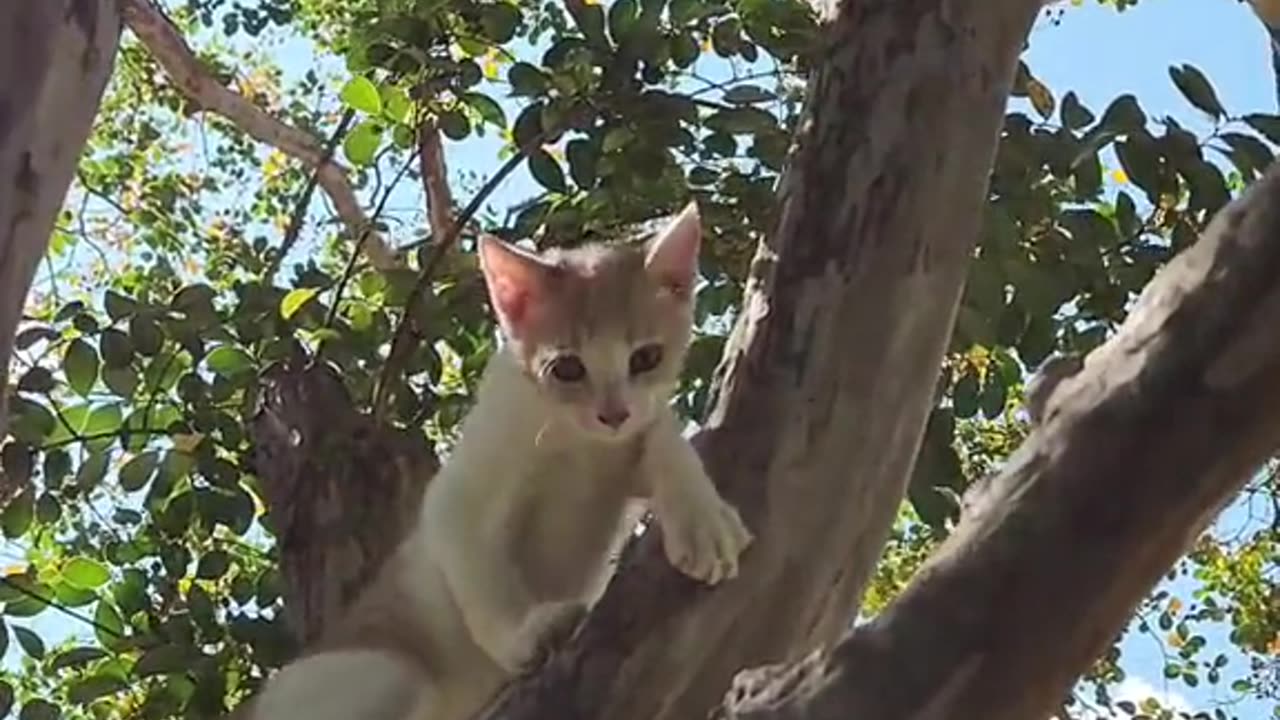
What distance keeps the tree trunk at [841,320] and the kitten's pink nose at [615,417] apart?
27 cm

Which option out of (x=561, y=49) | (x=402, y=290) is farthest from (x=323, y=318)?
(x=561, y=49)

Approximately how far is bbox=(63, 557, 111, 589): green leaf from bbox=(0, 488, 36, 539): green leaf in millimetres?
72

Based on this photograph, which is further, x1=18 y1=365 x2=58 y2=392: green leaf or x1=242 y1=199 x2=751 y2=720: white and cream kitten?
x1=18 y1=365 x2=58 y2=392: green leaf

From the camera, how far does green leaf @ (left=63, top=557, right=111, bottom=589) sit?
7.45 feet

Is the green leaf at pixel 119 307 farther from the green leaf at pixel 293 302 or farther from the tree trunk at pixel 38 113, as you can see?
the tree trunk at pixel 38 113

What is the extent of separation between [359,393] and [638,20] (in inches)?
24.8

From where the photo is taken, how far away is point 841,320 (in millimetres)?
1555

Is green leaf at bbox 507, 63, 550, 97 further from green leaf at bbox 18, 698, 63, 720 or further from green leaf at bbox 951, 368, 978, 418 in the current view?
green leaf at bbox 18, 698, 63, 720

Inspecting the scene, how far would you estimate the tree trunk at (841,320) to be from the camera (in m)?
1.55

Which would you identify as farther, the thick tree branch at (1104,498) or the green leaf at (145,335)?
the green leaf at (145,335)

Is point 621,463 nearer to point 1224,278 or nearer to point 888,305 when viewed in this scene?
point 888,305

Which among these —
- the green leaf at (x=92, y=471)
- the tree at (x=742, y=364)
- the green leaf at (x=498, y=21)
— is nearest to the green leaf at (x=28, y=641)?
the tree at (x=742, y=364)

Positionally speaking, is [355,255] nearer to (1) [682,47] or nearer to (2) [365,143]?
(2) [365,143]

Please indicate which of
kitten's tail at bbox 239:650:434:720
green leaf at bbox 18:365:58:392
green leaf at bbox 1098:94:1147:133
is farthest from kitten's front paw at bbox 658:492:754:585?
green leaf at bbox 18:365:58:392
